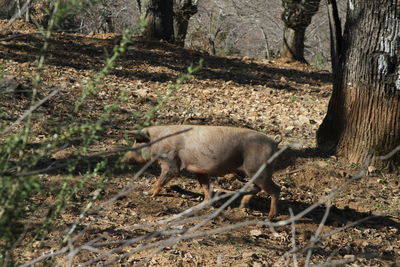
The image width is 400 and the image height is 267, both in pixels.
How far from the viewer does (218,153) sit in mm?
6285

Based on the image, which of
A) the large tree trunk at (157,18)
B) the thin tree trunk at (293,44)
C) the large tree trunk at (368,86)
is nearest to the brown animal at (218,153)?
the large tree trunk at (368,86)

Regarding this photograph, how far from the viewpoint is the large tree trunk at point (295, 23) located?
14.1m

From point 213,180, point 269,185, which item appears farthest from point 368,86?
point 213,180

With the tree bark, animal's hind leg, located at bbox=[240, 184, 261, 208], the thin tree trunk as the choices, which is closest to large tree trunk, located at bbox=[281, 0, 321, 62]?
the thin tree trunk

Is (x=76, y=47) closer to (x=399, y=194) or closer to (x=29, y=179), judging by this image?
(x=399, y=194)

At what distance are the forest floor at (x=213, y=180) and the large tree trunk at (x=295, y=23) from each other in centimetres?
190

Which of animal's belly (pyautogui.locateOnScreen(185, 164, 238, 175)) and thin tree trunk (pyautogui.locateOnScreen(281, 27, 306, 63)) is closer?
animal's belly (pyautogui.locateOnScreen(185, 164, 238, 175))

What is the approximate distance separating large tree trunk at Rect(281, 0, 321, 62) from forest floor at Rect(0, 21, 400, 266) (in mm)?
1904

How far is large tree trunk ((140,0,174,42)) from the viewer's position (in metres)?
13.5

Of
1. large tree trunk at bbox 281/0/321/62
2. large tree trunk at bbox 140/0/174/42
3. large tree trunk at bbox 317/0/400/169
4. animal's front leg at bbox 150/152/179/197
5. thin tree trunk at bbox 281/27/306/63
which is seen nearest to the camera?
animal's front leg at bbox 150/152/179/197

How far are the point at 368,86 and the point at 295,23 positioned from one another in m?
7.27

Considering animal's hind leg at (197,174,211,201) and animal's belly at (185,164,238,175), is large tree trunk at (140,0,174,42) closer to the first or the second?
animal's hind leg at (197,174,211,201)

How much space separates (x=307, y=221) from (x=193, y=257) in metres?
1.56

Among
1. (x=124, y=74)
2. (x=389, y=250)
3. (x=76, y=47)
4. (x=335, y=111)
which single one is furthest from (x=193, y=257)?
(x=76, y=47)
